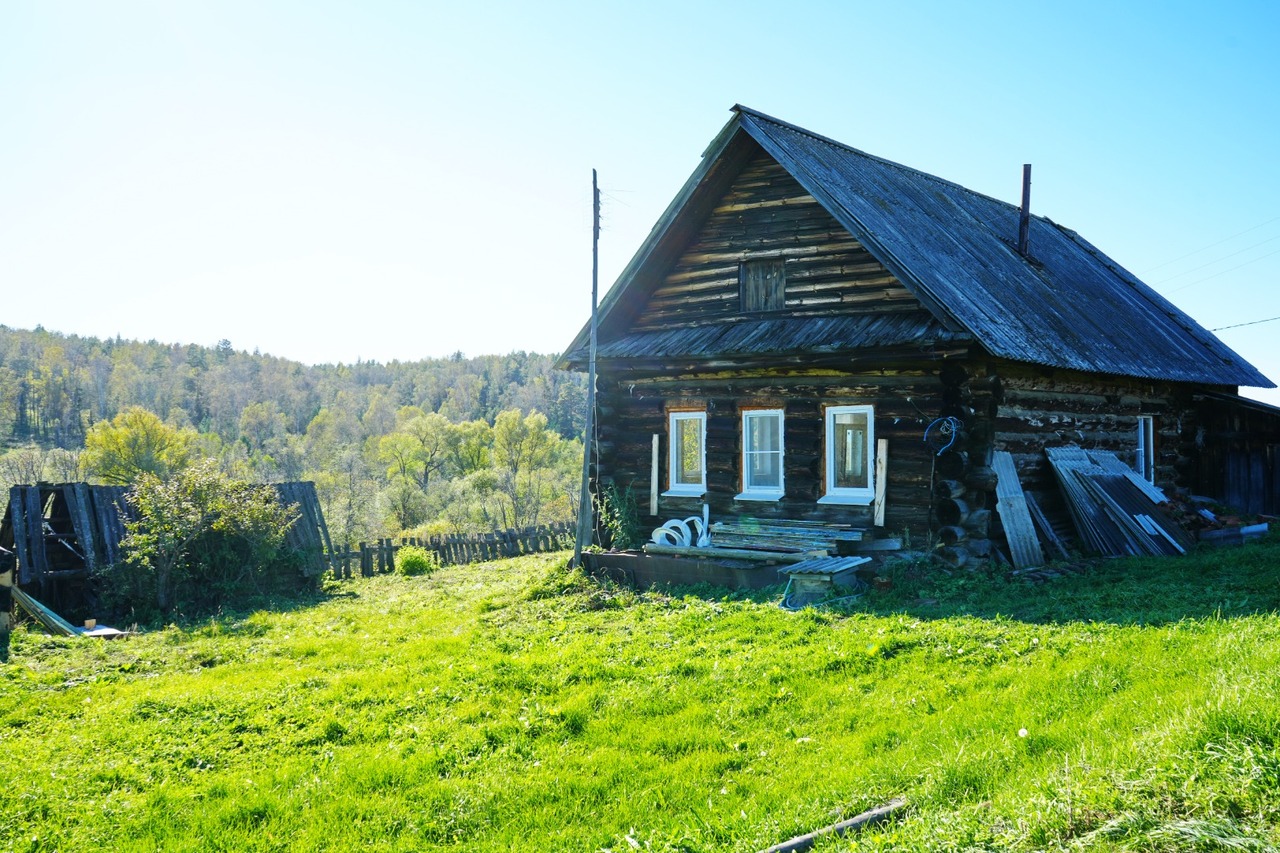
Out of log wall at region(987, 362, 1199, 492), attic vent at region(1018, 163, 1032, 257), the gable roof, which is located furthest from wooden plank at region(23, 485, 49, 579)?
attic vent at region(1018, 163, 1032, 257)

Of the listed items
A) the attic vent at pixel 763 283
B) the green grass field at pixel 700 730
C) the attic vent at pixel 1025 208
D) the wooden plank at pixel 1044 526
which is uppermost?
the attic vent at pixel 1025 208

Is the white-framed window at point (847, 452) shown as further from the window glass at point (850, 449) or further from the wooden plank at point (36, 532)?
the wooden plank at point (36, 532)

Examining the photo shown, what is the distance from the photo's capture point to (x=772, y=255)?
15.6m

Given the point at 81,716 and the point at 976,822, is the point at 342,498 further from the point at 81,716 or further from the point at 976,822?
the point at 976,822

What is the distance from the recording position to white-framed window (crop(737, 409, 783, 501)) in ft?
49.7

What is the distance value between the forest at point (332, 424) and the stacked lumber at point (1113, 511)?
14.1 m

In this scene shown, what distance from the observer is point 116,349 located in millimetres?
141375

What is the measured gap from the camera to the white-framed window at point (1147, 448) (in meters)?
18.2

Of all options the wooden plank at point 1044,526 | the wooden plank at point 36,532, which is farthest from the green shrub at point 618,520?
the wooden plank at point 36,532

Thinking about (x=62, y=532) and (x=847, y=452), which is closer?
(x=847, y=452)

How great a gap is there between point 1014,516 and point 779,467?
3.59 meters

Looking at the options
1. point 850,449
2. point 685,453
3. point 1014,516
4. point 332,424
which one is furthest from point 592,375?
point 332,424

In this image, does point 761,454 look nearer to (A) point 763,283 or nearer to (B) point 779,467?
(B) point 779,467

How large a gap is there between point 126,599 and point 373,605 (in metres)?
3.95
